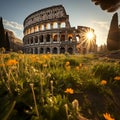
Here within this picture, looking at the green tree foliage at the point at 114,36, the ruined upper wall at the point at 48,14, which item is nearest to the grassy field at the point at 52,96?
the green tree foliage at the point at 114,36

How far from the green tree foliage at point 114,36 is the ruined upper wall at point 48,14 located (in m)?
21.7

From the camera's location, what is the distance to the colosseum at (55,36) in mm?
53344

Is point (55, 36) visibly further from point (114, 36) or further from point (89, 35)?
point (114, 36)

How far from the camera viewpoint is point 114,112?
3928 millimetres

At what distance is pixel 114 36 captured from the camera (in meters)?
36.7

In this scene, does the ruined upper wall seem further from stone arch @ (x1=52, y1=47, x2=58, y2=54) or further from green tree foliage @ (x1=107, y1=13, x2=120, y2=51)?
green tree foliage @ (x1=107, y1=13, x2=120, y2=51)

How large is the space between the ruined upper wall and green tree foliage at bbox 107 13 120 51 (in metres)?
21.7

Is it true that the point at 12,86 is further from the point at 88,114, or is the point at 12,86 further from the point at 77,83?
the point at 77,83

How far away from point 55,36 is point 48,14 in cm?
770

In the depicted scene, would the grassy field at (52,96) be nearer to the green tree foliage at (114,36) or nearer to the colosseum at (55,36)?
the green tree foliage at (114,36)

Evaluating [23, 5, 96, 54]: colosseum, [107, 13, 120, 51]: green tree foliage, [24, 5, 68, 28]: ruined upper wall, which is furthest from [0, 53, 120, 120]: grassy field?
[24, 5, 68, 28]: ruined upper wall

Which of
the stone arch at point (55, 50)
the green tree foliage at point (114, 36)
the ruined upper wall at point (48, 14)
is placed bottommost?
the stone arch at point (55, 50)

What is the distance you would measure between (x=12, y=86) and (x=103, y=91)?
7.96 feet

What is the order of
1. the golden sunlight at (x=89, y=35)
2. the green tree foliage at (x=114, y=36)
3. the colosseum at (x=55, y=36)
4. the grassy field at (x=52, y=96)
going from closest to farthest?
the grassy field at (x=52, y=96) < the green tree foliage at (x=114, y=36) < the colosseum at (x=55, y=36) < the golden sunlight at (x=89, y=35)
